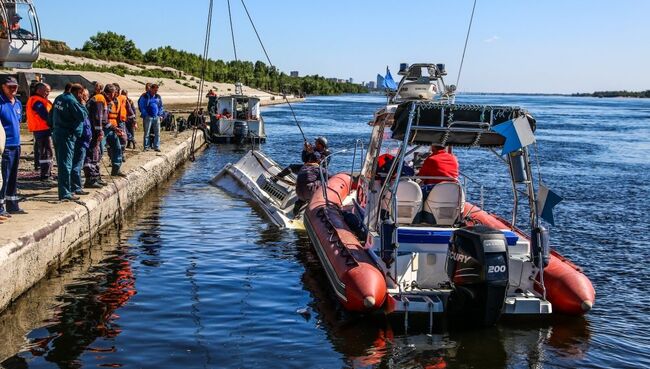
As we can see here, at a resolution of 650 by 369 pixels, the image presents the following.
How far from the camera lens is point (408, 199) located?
9477 mm

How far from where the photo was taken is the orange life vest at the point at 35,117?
12.8 metres

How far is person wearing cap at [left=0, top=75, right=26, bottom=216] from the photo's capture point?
394 inches

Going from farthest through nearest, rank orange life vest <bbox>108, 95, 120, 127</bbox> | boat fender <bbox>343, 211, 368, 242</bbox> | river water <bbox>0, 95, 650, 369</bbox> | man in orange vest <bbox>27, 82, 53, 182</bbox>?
orange life vest <bbox>108, 95, 120, 127</bbox> → man in orange vest <bbox>27, 82, 53, 182</bbox> → boat fender <bbox>343, 211, 368, 242</bbox> → river water <bbox>0, 95, 650, 369</bbox>

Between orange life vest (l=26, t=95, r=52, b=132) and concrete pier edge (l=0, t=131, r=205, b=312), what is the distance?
1.59 metres

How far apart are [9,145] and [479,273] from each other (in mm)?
6489

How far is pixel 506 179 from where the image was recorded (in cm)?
2355

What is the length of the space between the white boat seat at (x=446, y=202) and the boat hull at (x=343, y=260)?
108cm

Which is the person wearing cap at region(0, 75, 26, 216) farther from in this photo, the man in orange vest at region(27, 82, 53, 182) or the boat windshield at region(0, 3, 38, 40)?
the boat windshield at region(0, 3, 38, 40)

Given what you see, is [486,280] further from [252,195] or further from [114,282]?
[252,195]

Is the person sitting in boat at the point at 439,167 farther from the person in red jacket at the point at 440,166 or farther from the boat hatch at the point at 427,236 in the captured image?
the boat hatch at the point at 427,236

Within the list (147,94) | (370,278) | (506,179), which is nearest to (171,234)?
(370,278)

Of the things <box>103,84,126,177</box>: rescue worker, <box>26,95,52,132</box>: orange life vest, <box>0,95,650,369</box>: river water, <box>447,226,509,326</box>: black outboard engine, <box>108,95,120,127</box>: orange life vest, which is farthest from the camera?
<box>108,95,120,127</box>: orange life vest

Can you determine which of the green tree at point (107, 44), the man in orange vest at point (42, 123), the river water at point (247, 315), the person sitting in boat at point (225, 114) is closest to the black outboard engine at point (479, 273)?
the river water at point (247, 315)

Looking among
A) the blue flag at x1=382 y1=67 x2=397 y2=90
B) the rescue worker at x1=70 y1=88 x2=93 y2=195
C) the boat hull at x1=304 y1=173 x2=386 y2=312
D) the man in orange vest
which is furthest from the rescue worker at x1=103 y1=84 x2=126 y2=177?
the blue flag at x1=382 y1=67 x2=397 y2=90
